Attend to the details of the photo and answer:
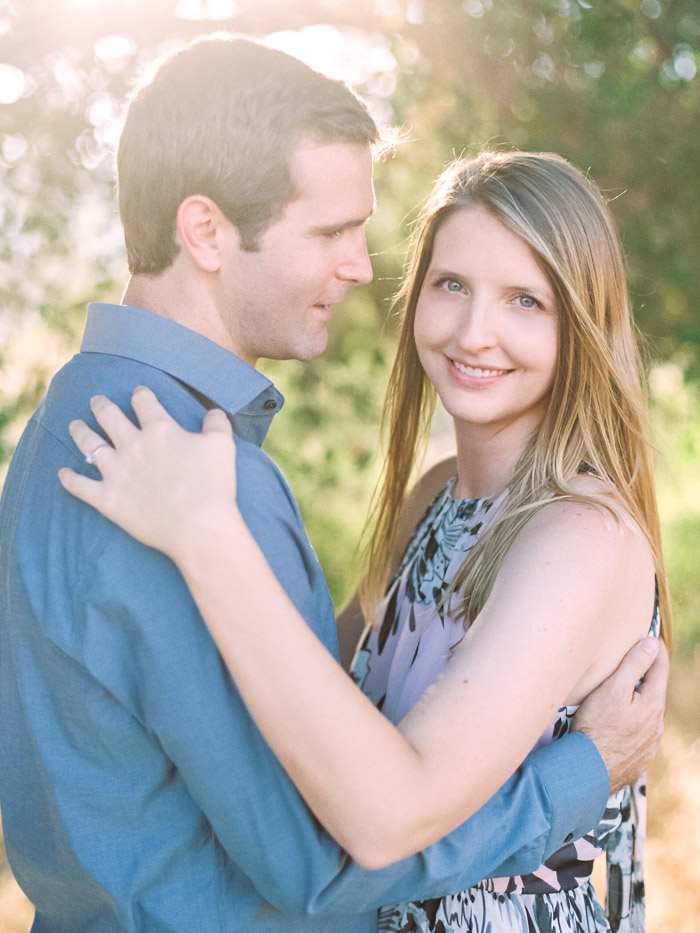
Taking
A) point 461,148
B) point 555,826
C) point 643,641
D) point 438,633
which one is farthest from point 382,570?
point 461,148

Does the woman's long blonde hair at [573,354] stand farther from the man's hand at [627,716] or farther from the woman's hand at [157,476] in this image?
the woman's hand at [157,476]

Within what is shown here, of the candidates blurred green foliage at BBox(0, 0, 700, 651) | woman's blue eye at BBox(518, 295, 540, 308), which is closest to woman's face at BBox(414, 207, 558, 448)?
woman's blue eye at BBox(518, 295, 540, 308)

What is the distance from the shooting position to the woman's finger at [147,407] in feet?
4.40

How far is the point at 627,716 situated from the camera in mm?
1744

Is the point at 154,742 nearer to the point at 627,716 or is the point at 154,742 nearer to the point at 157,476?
the point at 157,476

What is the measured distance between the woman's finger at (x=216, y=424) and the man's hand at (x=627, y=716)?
897 mm

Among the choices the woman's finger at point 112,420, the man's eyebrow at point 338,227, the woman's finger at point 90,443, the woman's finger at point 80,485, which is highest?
the man's eyebrow at point 338,227

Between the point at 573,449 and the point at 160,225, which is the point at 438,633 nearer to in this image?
the point at 573,449

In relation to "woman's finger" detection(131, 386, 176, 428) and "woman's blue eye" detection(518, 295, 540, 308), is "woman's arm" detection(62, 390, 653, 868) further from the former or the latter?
"woman's blue eye" detection(518, 295, 540, 308)

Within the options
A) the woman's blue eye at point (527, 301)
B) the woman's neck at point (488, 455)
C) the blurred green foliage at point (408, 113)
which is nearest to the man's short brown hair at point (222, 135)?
the woman's blue eye at point (527, 301)

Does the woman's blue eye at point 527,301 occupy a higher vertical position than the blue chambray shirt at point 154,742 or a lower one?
higher

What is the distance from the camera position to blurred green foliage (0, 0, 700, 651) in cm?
324

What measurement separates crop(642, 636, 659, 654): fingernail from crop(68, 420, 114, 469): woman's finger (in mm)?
1135

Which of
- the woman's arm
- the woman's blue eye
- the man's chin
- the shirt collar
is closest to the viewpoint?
the woman's arm
